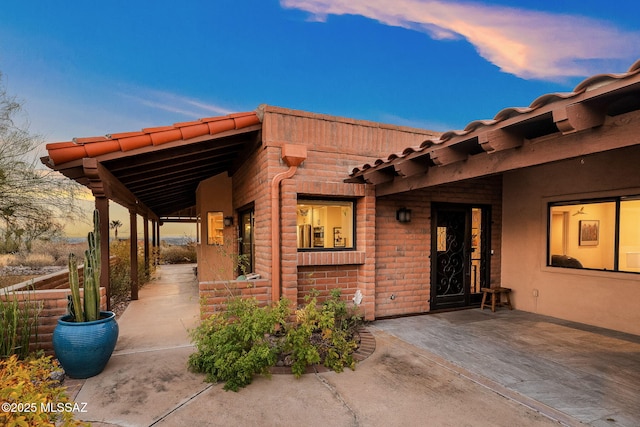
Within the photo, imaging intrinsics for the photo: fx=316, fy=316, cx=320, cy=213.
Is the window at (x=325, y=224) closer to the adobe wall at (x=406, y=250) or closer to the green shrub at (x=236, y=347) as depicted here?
the adobe wall at (x=406, y=250)

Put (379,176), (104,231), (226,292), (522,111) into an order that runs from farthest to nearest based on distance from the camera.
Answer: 1. (379,176)
2. (104,231)
3. (226,292)
4. (522,111)

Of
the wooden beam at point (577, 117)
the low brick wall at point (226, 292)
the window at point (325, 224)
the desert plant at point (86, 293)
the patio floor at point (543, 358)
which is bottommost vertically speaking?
the patio floor at point (543, 358)

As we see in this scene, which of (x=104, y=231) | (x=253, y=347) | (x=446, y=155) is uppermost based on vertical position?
(x=446, y=155)

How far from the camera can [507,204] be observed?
693 centimetres

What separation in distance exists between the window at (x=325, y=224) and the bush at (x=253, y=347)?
5.20ft

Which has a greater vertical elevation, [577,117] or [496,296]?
[577,117]

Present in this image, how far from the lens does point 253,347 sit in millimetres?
3559

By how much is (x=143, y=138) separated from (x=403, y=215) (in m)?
4.48

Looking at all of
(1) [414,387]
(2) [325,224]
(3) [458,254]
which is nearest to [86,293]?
(2) [325,224]

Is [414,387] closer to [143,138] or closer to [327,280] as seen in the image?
[327,280]

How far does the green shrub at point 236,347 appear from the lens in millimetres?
3357

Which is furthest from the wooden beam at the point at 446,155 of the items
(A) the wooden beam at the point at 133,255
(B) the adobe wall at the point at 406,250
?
(A) the wooden beam at the point at 133,255

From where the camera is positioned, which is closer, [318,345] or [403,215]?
A: [318,345]

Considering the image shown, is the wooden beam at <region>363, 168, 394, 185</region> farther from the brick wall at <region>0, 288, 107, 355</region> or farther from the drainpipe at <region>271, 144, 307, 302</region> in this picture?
the brick wall at <region>0, 288, 107, 355</region>
